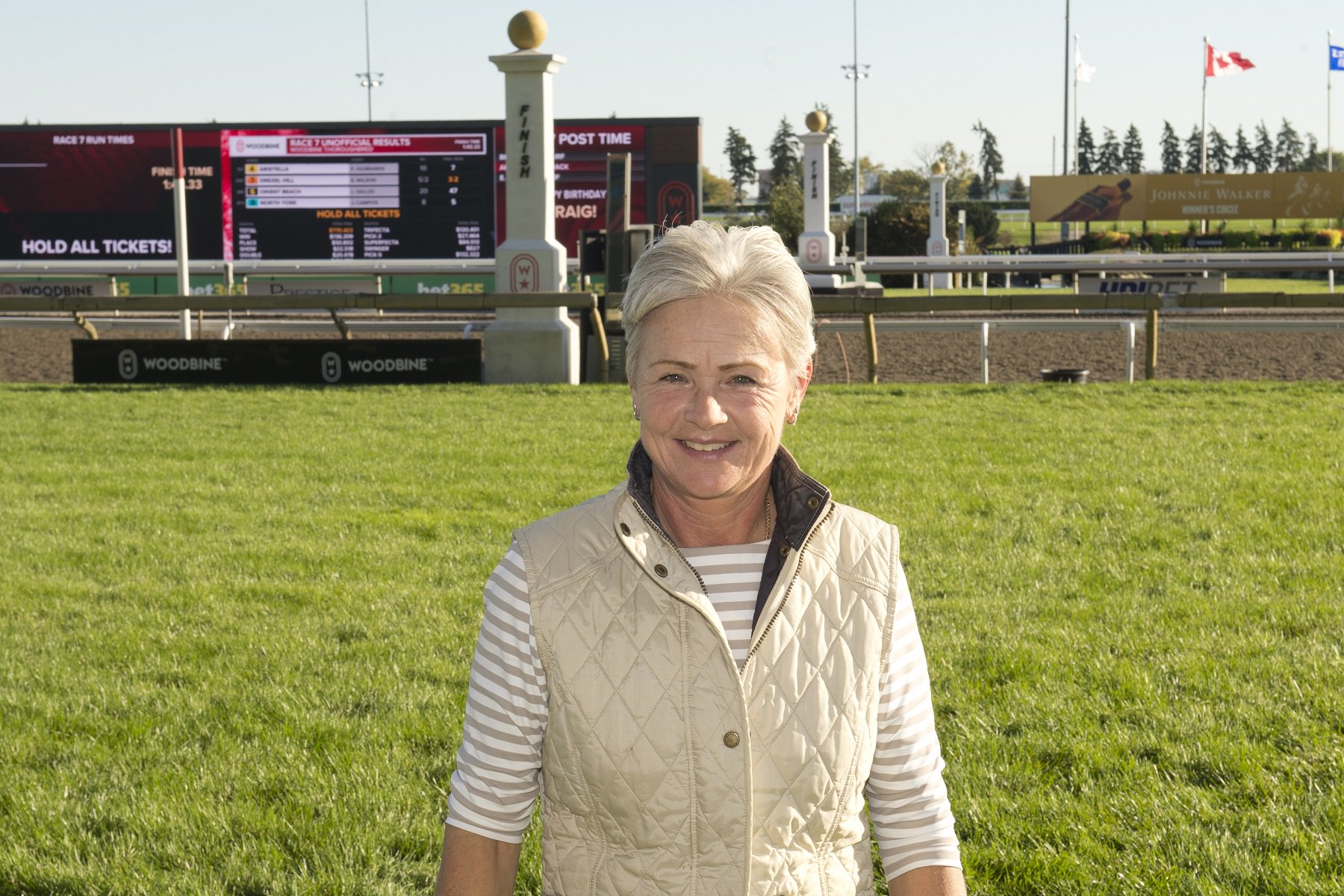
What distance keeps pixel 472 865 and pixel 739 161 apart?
106 meters

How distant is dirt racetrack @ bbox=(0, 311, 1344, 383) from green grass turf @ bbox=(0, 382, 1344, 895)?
445 cm

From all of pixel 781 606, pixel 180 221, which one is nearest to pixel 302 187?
pixel 180 221

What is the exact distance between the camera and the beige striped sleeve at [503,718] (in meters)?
2.16

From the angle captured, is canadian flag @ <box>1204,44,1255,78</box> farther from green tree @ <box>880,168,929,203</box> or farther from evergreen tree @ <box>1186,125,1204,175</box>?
evergreen tree @ <box>1186,125,1204,175</box>

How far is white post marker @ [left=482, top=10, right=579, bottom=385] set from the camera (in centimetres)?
1432

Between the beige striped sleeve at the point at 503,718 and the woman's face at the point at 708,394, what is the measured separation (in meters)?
0.32

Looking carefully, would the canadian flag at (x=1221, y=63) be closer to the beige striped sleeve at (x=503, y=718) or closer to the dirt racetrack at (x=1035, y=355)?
the dirt racetrack at (x=1035, y=355)

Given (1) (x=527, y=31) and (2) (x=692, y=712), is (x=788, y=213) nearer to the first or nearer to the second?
(1) (x=527, y=31)

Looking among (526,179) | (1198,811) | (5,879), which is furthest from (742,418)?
(526,179)

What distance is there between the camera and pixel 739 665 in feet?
7.22

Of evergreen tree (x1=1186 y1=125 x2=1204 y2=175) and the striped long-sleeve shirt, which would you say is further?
evergreen tree (x1=1186 y1=125 x2=1204 y2=175)

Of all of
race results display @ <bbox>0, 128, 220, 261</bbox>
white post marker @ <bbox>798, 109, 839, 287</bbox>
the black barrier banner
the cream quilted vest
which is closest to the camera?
the cream quilted vest

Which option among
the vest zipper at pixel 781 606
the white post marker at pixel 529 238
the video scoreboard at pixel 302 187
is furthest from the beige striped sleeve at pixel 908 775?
the video scoreboard at pixel 302 187

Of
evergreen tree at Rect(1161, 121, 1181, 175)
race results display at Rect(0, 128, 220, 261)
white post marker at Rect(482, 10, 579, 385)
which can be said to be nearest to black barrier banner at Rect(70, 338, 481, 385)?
white post marker at Rect(482, 10, 579, 385)
